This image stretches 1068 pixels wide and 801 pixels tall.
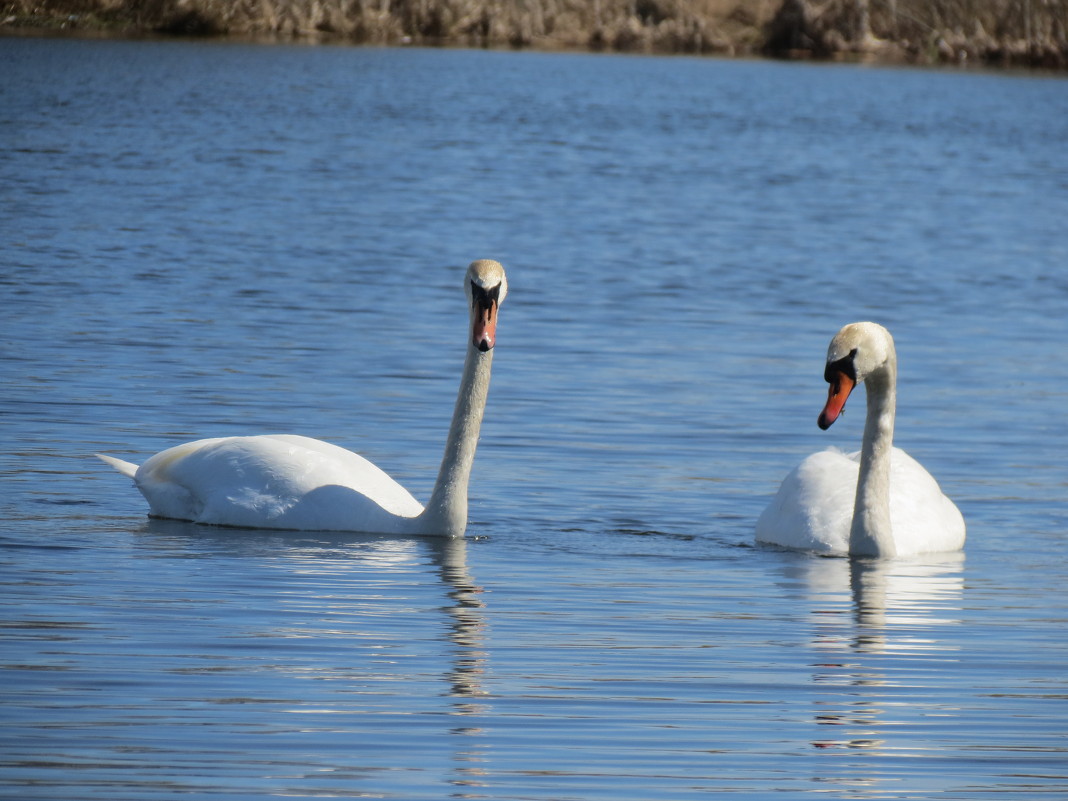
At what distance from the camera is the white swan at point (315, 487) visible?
8438 millimetres

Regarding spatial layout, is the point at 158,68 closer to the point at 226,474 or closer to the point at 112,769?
the point at 226,474

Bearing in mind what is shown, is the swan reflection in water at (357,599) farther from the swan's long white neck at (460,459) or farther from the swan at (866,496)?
the swan at (866,496)

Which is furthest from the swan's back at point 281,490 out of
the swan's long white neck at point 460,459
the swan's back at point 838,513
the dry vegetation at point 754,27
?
the dry vegetation at point 754,27

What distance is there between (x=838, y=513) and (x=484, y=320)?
182 centimetres

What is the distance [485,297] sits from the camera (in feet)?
26.8

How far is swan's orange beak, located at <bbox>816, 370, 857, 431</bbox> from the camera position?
7868 mm

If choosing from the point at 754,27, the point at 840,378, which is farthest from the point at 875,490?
the point at 754,27

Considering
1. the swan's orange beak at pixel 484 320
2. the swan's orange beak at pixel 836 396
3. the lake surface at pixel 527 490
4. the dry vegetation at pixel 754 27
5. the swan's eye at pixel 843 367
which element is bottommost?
the lake surface at pixel 527 490

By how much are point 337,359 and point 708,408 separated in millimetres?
2623

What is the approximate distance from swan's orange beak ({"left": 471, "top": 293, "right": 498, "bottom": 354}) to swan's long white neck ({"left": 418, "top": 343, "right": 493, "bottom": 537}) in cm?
21

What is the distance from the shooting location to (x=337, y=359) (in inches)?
518

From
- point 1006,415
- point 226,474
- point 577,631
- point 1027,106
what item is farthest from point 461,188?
point 1027,106

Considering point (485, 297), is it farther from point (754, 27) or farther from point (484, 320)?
point (754, 27)

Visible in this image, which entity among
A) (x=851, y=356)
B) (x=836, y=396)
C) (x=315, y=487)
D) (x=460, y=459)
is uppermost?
(x=851, y=356)
